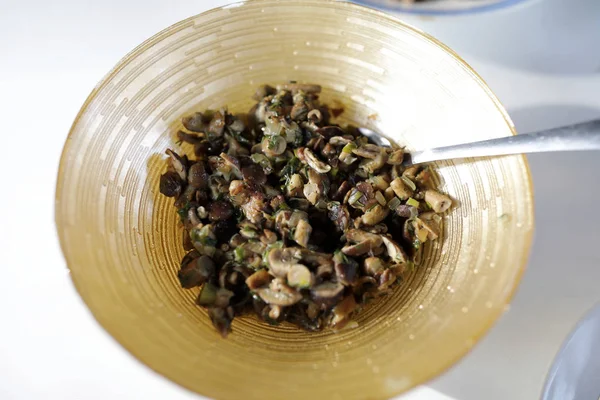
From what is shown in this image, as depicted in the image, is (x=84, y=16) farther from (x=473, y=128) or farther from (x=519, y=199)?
(x=519, y=199)

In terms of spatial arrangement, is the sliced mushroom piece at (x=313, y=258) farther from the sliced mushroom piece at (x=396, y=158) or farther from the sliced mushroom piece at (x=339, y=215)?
the sliced mushroom piece at (x=396, y=158)

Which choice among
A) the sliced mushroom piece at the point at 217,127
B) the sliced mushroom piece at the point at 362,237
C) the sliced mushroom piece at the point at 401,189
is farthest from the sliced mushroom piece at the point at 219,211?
the sliced mushroom piece at the point at 401,189

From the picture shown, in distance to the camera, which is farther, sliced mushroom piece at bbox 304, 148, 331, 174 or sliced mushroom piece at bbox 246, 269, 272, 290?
sliced mushroom piece at bbox 304, 148, 331, 174

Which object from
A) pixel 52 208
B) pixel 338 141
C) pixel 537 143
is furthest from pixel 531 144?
pixel 52 208

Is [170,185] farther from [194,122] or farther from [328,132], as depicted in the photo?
[328,132]

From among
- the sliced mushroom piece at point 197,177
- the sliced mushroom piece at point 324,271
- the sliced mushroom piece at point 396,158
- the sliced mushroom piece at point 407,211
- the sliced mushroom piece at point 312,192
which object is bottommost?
the sliced mushroom piece at point 324,271

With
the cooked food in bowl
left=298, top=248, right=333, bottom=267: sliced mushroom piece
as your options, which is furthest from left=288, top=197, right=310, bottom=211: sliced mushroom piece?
left=298, top=248, right=333, bottom=267: sliced mushroom piece

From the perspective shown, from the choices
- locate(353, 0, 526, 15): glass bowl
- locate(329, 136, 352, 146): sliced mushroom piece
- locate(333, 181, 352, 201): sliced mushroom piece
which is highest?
locate(353, 0, 526, 15): glass bowl

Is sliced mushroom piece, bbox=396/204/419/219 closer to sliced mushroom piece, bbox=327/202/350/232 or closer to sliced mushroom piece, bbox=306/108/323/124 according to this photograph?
sliced mushroom piece, bbox=327/202/350/232
